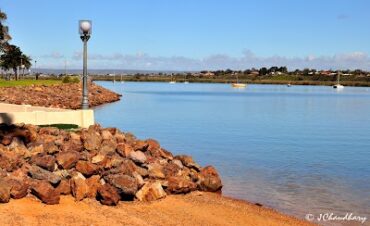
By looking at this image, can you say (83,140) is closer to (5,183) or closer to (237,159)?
(5,183)

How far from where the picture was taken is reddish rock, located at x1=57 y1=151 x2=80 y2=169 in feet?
50.1

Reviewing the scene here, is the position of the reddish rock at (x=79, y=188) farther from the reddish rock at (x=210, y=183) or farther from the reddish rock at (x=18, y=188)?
the reddish rock at (x=210, y=183)

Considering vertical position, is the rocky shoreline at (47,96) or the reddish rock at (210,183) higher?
the reddish rock at (210,183)

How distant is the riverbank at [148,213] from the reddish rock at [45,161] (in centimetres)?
116

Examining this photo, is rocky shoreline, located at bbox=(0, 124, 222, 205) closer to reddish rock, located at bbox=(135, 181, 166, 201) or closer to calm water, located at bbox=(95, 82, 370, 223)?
reddish rock, located at bbox=(135, 181, 166, 201)

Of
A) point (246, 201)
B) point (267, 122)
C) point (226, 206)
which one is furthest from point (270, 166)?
point (267, 122)

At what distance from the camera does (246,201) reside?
58.1ft

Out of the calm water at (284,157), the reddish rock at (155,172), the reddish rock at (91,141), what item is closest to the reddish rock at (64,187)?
the reddish rock at (91,141)

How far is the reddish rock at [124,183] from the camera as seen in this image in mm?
14812

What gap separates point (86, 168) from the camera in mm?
15320

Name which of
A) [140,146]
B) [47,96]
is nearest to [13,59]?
[47,96]

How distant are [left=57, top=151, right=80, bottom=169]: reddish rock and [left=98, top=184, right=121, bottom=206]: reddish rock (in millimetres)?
1327

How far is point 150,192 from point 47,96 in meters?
56.8

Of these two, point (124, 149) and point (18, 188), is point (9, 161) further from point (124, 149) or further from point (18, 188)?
point (124, 149)
